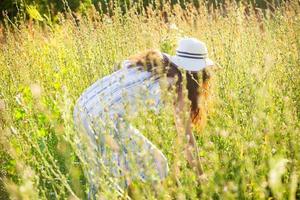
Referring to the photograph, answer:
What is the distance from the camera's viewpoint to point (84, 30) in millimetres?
4816

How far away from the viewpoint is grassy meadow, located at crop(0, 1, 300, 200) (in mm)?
2387

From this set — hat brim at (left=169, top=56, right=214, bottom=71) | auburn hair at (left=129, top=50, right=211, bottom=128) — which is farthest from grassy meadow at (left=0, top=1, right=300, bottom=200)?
hat brim at (left=169, top=56, right=214, bottom=71)

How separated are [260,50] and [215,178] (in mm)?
1827

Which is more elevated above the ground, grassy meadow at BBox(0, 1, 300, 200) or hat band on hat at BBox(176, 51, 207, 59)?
hat band on hat at BBox(176, 51, 207, 59)

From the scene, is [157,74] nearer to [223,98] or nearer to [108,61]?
[223,98]

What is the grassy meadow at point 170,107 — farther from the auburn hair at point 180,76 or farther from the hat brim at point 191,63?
the hat brim at point 191,63

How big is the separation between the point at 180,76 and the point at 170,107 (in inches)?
22.0

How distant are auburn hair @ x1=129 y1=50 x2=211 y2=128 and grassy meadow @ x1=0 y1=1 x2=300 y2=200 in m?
0.10

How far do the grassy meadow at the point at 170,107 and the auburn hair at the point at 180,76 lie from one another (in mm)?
100

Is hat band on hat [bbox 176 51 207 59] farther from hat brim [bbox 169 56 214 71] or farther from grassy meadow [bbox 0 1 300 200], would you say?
grassy meadow [bbox 0 1 300 200]

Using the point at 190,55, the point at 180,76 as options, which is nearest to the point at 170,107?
the point at 180,76

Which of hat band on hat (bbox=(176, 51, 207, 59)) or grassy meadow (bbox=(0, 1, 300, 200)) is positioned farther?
hat band on hat (bbox=(176, 51, 207, 59))

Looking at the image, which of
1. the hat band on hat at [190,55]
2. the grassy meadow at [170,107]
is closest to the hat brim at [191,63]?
the hat band on hat at [190,55]

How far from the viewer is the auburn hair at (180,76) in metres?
2.90
